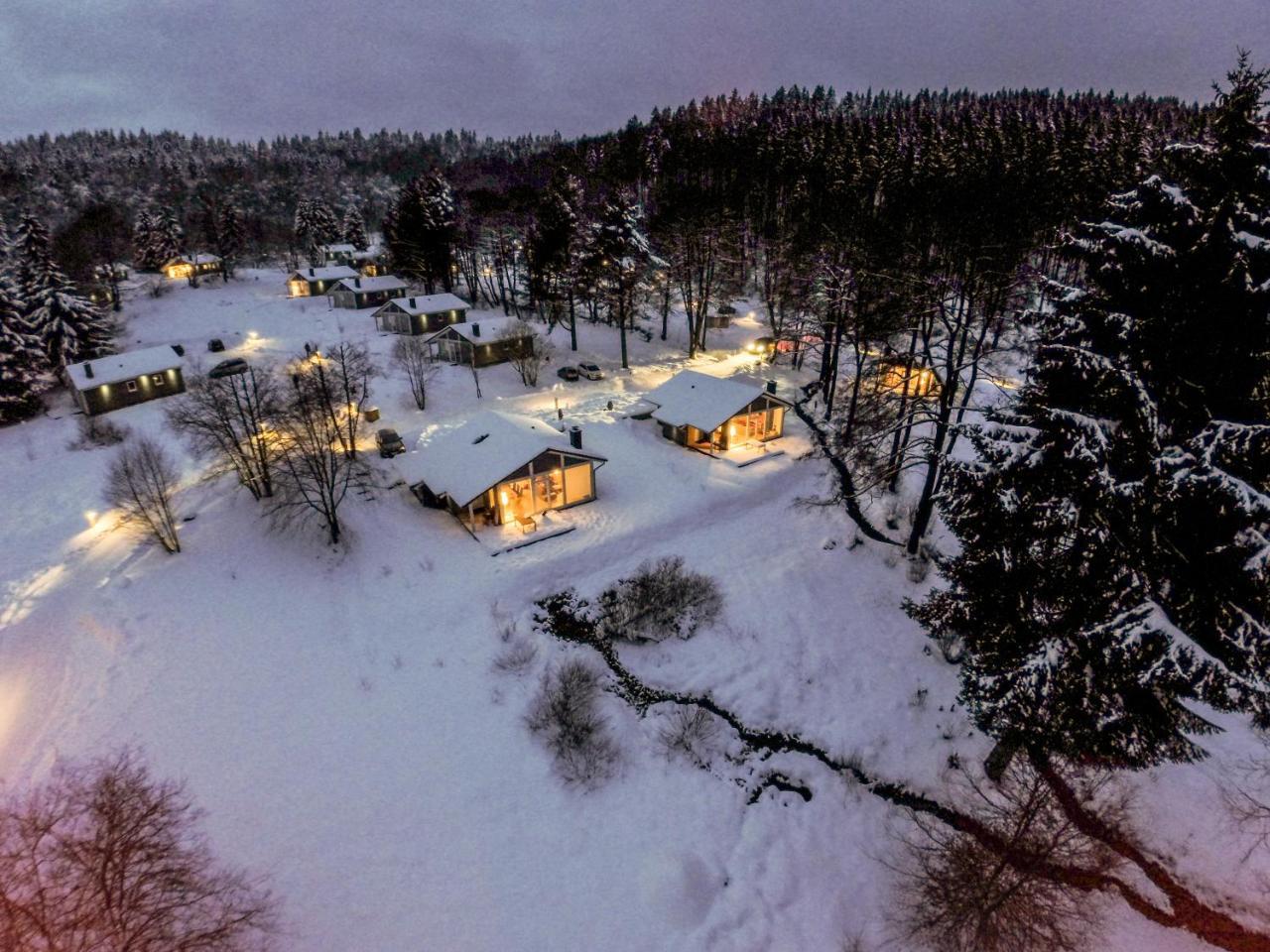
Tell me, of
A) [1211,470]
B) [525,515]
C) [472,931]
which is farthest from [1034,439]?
[525,515]

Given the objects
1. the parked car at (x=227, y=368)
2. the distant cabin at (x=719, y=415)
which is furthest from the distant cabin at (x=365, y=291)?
the distant cabin at (x=719, y=415)

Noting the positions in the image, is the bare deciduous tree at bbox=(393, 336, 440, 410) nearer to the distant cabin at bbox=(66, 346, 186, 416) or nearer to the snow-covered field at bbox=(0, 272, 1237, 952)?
the snow-covered field at bbox=(0, 272, 1237, 952)

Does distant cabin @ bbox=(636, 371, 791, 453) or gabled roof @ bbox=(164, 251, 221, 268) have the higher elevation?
gabled roof @ bbox=(164, 251, 221, 268)

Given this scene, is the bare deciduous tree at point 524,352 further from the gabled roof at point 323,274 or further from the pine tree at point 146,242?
the pine tree at point 146,242

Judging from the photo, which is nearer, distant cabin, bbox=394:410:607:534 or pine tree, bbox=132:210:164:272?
distant cabin, bbox=394:410:607:534

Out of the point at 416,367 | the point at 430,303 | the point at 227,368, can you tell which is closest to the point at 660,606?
the point at 416,367

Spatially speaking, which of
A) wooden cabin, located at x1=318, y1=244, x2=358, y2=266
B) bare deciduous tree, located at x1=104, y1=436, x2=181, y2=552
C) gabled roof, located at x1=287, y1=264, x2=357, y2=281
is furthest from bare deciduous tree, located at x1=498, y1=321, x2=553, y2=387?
wooden cabin, located at x1=318, y1=244, x2=358, y2=266

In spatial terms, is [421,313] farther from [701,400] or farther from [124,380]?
[701,400]
